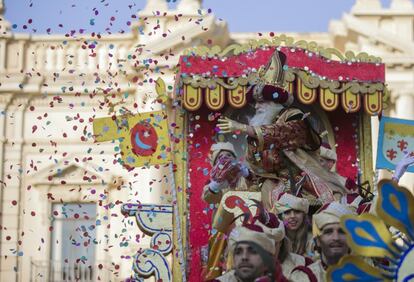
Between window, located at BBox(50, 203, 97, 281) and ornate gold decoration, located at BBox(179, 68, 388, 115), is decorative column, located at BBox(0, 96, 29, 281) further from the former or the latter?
ornate gold decoration, located at BBox(179, 68, 388, 115)

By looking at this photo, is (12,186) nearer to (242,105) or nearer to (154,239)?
(242,105)

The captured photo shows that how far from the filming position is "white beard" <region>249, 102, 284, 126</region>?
1062 centimetres

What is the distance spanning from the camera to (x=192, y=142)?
1234cm

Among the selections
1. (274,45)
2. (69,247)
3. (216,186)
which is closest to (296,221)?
(216,186)

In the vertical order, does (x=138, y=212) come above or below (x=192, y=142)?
below

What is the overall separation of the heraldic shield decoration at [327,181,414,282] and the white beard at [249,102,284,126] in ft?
12.3

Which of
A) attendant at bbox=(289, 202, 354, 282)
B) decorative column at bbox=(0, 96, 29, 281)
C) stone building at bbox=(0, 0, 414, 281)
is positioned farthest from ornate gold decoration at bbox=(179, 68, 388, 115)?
stone building at bbox=(0, 0, 414, 281)

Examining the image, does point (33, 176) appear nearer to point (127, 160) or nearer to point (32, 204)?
point (32, 204)

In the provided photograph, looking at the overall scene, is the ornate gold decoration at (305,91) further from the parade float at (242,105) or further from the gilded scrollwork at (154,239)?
the gilded scrollwork at (154,239)

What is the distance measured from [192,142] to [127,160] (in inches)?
66.0

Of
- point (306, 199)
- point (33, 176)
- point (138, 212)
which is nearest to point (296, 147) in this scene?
point (306, 199)

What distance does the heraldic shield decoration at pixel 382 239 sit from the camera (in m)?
6.86

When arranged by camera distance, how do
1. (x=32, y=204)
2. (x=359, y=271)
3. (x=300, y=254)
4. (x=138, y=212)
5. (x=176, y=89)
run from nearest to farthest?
1. (x=359, y=271)
2. (x=300, y=254)
3. (x=138, y=212)
4. (x=176, y=89)
5. (x=32, y=204)

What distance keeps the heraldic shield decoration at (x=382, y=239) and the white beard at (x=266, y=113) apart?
147 inches
